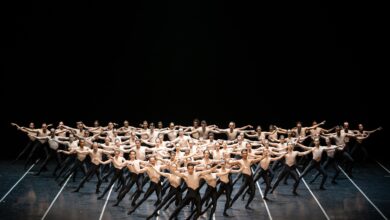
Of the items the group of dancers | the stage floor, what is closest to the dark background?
the group of dancers

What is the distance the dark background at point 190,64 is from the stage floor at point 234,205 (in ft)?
17.4

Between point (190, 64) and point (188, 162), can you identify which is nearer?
point (188, 162)

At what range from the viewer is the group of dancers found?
Result: 17734 millimetres

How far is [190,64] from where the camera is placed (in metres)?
27.3

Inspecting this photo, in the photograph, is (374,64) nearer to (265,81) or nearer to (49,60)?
(265,81)

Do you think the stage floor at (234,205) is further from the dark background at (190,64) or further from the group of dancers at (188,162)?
the dark background at (190,64)

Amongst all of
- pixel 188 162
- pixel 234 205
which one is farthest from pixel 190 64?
pixel 188 162

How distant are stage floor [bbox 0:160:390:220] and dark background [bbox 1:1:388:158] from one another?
17.4 ft

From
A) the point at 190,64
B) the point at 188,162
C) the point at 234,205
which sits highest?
the point at 190,64

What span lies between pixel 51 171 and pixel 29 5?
6650 millimetres

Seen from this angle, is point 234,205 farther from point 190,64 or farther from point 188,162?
point 190,64

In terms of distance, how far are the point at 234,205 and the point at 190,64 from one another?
906 centimetres

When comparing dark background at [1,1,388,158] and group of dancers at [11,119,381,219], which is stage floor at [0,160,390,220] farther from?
dark background at [1,1,388,158]

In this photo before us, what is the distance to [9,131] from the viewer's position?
28922mm
